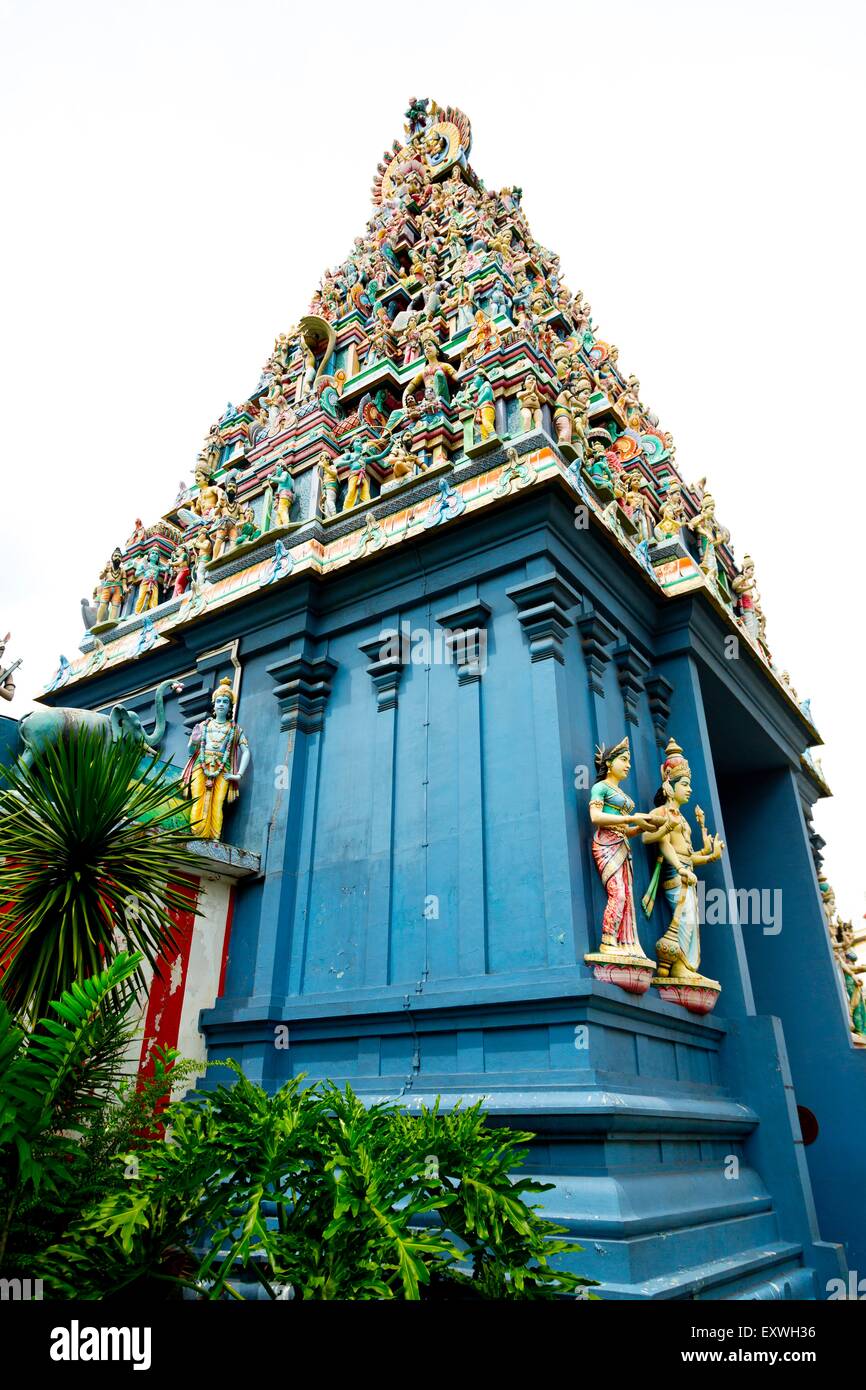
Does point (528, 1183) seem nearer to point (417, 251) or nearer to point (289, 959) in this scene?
point (289, 959)

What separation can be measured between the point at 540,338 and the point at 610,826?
7850 mm

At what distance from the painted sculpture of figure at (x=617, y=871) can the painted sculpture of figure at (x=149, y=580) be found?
8.85 meters

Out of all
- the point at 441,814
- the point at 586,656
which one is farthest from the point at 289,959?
the point at 586,656

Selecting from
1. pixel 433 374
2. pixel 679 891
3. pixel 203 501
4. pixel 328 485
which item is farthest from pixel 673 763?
pixel 203 501

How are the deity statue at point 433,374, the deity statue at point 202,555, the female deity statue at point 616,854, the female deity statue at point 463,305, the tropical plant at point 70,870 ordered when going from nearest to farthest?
the tropical plant at point 70,870 → the female deity statue at point 616,854 → the deity statue at point 433,374 → the deity statue at point 202,555 → the female deity statue at point 463,305

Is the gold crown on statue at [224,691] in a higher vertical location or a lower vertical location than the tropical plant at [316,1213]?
higher

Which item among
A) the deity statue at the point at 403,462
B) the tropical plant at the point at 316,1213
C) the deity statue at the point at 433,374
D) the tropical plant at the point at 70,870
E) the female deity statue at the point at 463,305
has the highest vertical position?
the female deity statue at the point at 463,305

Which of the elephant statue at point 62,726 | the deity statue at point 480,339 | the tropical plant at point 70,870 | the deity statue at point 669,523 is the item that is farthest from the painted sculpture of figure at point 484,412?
the tropical plant at point 70,870

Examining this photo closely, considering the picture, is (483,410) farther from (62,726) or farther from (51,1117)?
(51,1117)

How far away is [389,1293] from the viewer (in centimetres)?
322

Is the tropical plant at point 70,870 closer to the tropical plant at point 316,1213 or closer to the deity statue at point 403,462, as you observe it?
the tropical plant at point 316,1213

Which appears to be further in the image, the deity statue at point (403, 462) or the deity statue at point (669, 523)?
the deity statue at point (669, 523)

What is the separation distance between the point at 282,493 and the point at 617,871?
7019 millimetres

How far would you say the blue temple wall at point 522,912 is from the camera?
6.43m
